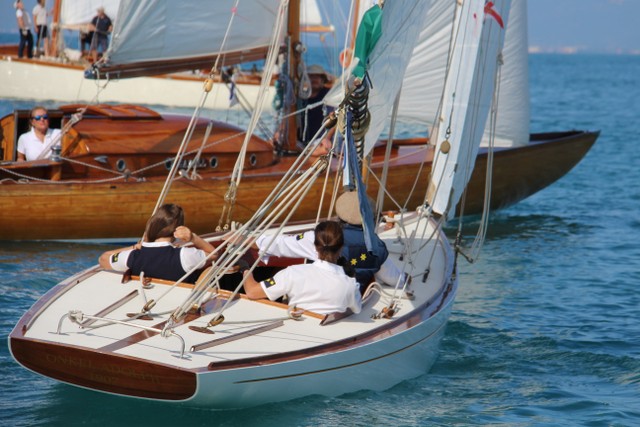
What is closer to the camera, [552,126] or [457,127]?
[457,127]

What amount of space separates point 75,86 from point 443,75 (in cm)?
1748

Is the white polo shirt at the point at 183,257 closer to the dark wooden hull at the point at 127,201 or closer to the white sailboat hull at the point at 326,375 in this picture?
the white sailboat hull at the point at 326,375

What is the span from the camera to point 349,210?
8070 mm

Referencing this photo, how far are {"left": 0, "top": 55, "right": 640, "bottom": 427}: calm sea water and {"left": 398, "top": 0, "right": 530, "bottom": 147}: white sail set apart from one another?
1588mm

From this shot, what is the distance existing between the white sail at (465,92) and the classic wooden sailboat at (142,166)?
2.36m

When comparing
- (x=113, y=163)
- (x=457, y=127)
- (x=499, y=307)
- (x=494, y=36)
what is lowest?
(x=499, y=307)

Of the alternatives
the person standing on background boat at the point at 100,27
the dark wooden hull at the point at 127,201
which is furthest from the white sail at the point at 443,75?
the person standing on background boat at the point at 100,27

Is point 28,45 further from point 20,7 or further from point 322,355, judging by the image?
point 322,355

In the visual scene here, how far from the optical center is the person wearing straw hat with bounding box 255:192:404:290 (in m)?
8.03

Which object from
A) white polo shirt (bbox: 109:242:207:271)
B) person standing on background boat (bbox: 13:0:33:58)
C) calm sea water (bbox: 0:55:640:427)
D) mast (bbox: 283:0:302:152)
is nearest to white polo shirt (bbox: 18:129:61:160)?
calm sea water (bbox: 0:55:640:427)

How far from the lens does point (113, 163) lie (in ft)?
43.3

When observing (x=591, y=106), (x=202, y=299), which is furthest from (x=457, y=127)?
(x=591, y=106)

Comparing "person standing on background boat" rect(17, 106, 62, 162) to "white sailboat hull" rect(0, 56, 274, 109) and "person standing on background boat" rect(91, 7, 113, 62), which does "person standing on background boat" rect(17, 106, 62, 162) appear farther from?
"white sailboat hull" rect(0, 56, 274, 109)

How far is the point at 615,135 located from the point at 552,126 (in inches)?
160
